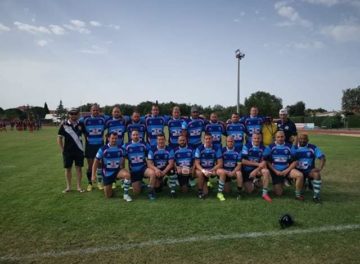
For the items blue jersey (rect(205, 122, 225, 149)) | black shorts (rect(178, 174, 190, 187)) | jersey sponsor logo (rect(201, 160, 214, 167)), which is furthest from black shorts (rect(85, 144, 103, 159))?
blue jersey (rect(205, 122, 225, 149))

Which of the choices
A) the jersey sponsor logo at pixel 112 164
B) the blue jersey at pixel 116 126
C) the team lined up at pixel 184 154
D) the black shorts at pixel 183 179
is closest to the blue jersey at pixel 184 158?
the team lined up at pixel 184 154

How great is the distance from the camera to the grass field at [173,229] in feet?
14.3

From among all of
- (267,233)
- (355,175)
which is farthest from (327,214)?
(355,175)

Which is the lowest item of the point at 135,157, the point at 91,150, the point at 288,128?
the point at 135,157

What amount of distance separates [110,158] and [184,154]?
1697 millimetres

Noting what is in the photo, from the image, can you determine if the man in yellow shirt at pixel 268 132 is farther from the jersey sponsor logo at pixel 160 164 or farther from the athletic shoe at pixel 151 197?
the athletic shoe at pixel 151 197

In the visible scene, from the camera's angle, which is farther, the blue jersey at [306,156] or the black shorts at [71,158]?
the black shorts at [71,158]

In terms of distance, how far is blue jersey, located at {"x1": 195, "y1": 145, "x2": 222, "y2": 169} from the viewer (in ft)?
25.7

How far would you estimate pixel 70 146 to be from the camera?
803cm

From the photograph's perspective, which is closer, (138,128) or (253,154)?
(253,154)

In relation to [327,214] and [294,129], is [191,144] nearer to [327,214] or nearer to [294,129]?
[294,129]

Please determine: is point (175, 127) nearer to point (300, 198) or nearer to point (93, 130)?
point (93, 130)

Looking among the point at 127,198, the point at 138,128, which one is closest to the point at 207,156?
the point at 138,128

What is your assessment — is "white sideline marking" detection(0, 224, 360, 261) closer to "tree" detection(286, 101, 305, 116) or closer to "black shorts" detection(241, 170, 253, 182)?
"black shorts" detection(241, 170, 253, 182)
